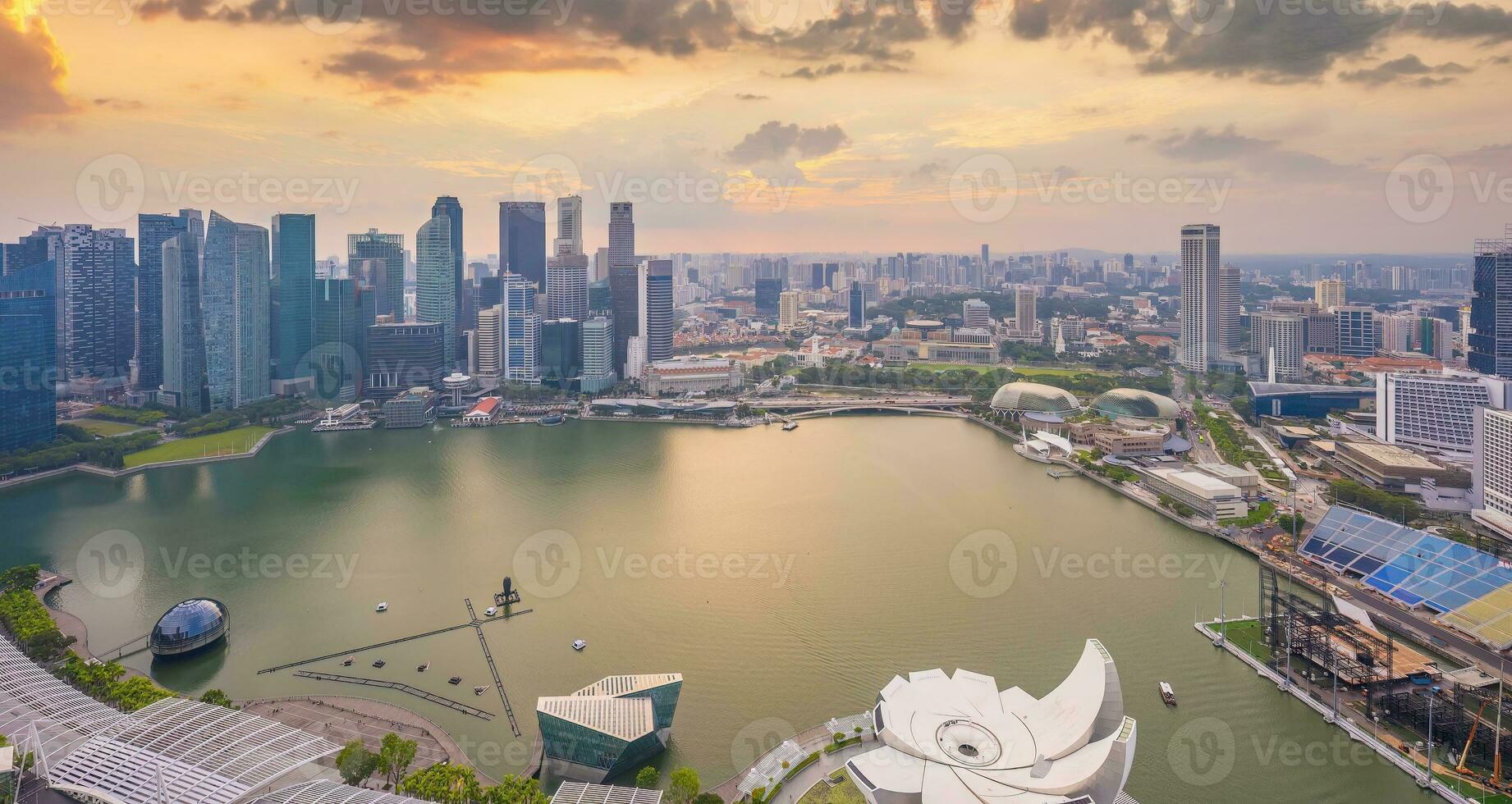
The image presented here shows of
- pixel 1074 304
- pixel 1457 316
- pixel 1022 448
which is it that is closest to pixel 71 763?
pixel 1022 448

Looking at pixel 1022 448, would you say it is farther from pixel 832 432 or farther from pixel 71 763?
pixel 71 763

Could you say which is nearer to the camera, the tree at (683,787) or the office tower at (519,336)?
the tree at (683,787)

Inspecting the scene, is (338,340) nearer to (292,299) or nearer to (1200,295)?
(292,299)

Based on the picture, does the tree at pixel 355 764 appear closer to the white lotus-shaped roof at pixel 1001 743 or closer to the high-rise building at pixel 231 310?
the white lotus-shaped roof at pixel 1001 743

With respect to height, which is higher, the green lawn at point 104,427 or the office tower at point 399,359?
the office tower at point 399,359

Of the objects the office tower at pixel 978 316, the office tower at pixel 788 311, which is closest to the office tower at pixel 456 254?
the office tower at pixel 788 311

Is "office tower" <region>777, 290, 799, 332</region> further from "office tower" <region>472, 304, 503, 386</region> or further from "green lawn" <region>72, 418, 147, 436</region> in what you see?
"green lawn" <region>72, 418, 147, 436</region>
